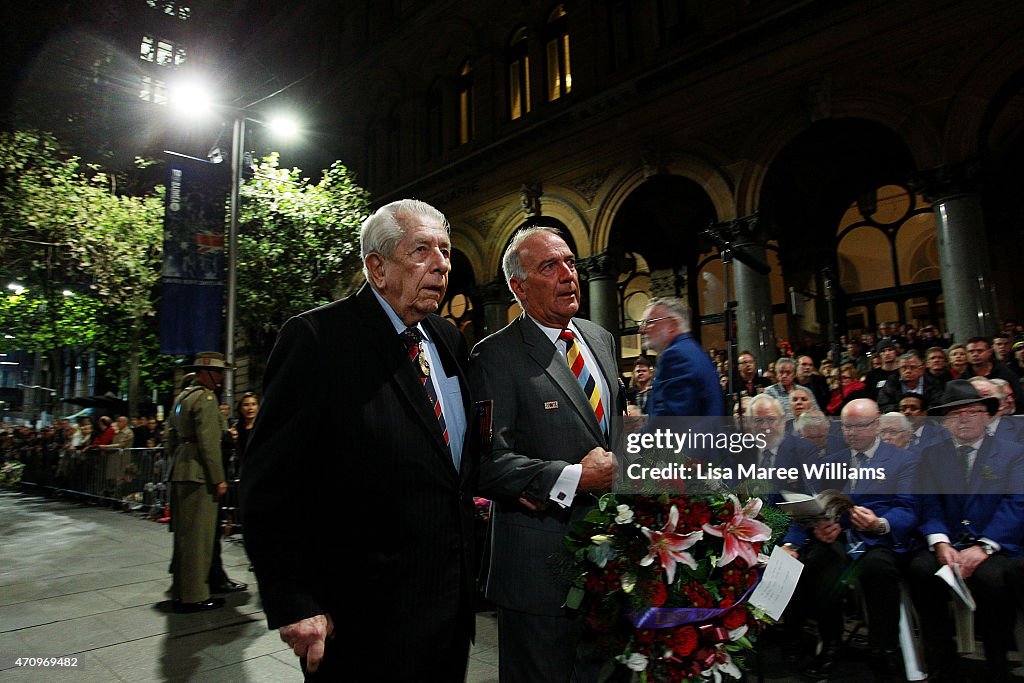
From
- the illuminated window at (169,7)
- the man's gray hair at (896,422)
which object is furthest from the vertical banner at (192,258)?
the man's gray hair at (896,422)

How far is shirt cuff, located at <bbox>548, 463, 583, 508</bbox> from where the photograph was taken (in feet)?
6.93

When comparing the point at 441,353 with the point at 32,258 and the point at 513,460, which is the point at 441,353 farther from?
the point at 32,258

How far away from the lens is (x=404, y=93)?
20766mm

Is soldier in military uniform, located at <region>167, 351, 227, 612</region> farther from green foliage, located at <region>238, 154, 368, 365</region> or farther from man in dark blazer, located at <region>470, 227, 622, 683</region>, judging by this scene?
green foliage, located at <region>238, 154, 368, 365</region>

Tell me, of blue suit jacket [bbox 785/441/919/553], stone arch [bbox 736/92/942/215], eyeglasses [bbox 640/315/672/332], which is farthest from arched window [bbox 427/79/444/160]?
eyeglasses [bbox 640/315/672/332]

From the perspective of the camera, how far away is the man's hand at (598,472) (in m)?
2.13

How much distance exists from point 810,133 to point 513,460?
40.0 feet

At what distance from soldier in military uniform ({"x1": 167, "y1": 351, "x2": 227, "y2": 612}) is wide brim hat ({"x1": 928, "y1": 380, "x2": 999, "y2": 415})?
6541 mm

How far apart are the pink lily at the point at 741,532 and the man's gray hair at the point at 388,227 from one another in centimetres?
136

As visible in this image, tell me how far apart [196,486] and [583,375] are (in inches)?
212

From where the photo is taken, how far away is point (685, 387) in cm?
264

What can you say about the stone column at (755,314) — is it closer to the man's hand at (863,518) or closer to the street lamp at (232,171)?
the man's hand at (863,518)

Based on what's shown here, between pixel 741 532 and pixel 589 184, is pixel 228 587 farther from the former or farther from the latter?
pixel 589 184

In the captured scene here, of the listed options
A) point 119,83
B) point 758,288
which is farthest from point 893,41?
point 119,83
